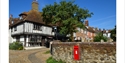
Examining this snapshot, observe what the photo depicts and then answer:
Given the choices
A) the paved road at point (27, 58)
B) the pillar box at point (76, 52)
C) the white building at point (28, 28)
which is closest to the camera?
the pillar box at point (76, 52)

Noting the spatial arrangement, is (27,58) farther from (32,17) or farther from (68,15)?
(32,17)

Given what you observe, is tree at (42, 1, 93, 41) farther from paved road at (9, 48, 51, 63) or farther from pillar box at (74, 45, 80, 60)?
pillar box at (74, 45, 80, 60)

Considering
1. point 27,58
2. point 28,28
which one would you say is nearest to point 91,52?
point 27,58

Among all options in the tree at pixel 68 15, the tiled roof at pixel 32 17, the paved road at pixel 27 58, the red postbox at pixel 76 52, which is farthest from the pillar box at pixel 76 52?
the tiled roof at pixel 32 17

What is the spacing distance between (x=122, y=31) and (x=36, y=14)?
1060 cm

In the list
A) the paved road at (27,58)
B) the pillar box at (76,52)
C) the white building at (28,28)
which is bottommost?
the paved road at (27,58)

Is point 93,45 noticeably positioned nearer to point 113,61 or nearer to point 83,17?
point 113,61

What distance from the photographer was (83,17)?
10008mm

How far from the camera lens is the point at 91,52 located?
3984mm

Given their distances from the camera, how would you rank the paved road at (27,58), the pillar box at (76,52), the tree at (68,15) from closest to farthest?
the pillar box at (76,52) < the paved road at (27,58) < the tree at (68,15)

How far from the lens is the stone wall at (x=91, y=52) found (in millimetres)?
3538

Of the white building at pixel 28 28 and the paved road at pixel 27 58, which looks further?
the white building at pixel 28 28

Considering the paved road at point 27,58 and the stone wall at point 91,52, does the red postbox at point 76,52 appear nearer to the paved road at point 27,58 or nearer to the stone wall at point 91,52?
the stone wall at point 91,52

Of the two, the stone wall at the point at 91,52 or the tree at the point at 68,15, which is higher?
the tree at the point at 68,15
